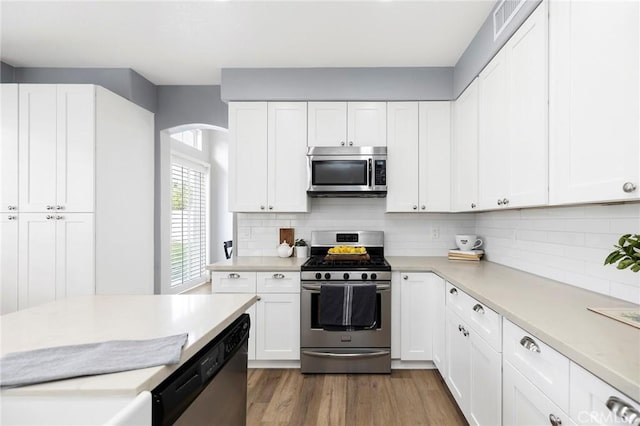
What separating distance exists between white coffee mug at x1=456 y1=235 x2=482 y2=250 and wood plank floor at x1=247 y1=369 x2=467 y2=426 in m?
1.12

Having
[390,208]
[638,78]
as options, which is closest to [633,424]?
[638,78]

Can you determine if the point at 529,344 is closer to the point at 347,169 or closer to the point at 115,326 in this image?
the point at 115,326

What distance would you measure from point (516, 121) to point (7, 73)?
171 inches

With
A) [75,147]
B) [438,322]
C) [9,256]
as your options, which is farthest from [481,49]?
[9,256]

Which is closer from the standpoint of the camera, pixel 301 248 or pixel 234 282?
pixel 234 282

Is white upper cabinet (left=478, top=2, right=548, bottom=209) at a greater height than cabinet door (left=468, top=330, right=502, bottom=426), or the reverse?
white upper cabinet (left=478, top=2, right=548, bottom=209)

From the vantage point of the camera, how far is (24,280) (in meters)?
2.85

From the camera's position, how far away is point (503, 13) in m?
2.10

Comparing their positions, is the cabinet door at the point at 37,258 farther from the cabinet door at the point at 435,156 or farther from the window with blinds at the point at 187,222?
the cabinet door at the point at 435,156

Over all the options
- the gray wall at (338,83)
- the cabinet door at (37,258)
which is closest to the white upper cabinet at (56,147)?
the cabinet door at (37,258)

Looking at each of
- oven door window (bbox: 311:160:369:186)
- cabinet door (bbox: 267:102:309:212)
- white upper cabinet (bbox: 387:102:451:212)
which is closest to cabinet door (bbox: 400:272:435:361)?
white upper cabinet (bbox: 387:102:451:212)

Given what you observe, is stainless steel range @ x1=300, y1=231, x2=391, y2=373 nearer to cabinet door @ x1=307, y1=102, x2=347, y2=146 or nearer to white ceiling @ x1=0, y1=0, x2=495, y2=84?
cabinet door @ x1=307, y1=102, x2=347, y2=146

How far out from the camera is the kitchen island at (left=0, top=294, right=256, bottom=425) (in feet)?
2.48

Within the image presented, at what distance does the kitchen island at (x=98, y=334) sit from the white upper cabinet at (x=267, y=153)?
1.70 m
